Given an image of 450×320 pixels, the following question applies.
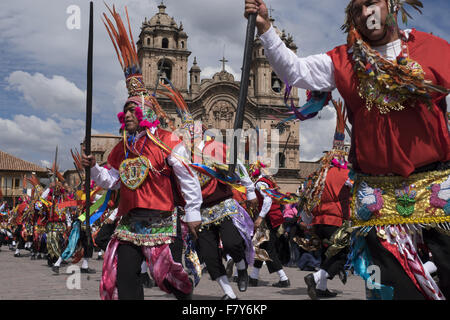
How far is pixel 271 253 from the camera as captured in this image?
864 cm

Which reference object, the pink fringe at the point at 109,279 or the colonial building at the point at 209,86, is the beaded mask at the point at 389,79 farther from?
the colonial building at the point at 209,86

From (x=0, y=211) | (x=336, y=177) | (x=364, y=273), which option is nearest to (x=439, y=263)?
(x=364, y=273)

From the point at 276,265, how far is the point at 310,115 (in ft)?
18.4

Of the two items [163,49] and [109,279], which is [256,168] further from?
[163,49]

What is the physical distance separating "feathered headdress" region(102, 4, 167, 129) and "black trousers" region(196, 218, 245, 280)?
5.75 ft

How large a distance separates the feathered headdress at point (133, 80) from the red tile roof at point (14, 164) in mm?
68297

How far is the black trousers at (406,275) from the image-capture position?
8.29 ft

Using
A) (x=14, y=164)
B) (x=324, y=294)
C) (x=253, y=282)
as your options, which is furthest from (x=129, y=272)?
(x=14, y=164)

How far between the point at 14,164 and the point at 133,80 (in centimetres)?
6945

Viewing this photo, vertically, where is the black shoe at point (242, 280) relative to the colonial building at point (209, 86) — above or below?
below

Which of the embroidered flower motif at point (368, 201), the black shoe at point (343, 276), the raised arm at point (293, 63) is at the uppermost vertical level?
the raised arm at point (293, 63)

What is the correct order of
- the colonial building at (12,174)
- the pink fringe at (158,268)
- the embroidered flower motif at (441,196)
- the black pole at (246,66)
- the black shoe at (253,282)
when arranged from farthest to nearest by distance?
the colonial building at (12,174) → the black shoe at (253,282) → the pink fringe at (158,268) → the embroidered flower motif at (441,196) → the black pole at (246,66)

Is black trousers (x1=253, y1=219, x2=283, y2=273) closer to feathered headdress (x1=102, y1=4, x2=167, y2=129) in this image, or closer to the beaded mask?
feathered headdress (x1=102, y1=4, x2=167, y2=129)

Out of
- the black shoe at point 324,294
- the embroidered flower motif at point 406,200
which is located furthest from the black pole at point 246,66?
the black shoe at point 324,294
